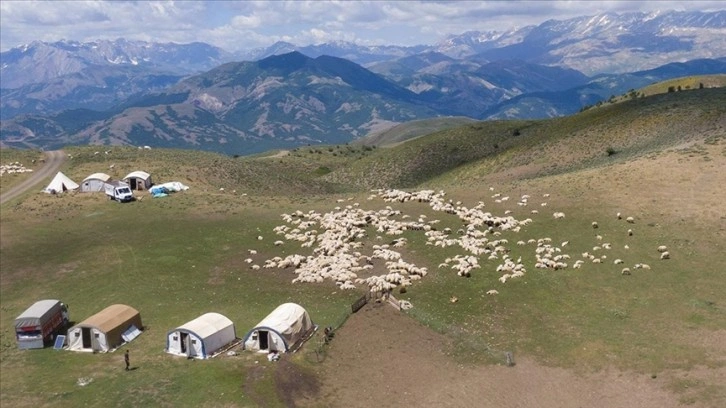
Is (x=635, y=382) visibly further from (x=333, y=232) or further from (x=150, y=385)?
(x=333, y=232)

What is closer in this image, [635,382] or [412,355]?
[635,382]

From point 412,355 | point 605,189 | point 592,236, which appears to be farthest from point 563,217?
point 412,355

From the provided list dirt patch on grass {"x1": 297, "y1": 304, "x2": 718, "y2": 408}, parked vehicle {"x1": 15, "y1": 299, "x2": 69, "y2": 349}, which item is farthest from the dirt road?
dirt patch on grass {"x1": 297, "y1": 304, "x2": 718, "y2": 408}

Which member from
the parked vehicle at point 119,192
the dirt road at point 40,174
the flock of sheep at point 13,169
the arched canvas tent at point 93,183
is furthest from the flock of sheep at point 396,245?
the flock of sheep at point 13,169

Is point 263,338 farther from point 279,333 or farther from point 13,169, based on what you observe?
point 13,169

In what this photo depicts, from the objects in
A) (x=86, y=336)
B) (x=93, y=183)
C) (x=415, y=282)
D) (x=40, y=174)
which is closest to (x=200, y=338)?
(x=86, y=336)

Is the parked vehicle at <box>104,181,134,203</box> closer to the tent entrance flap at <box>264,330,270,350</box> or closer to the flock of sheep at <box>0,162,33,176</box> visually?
the flock of sheep at <box>0,162,33,176</box>
